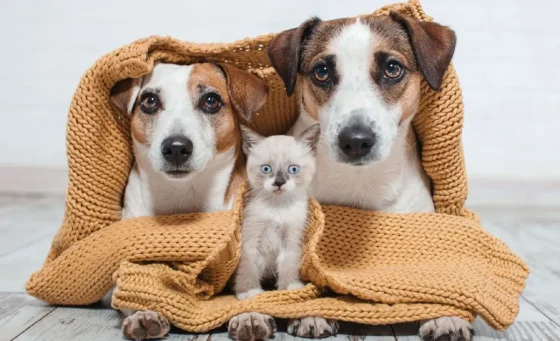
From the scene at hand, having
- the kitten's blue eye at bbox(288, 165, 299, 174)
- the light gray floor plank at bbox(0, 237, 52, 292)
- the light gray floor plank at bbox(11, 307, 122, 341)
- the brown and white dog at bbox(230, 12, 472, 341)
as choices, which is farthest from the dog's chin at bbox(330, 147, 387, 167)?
the light gray floor plank at bbox(0, 237, 52, 292)

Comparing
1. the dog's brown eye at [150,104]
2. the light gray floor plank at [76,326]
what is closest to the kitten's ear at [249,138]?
the dog's brown eye at [150,104]

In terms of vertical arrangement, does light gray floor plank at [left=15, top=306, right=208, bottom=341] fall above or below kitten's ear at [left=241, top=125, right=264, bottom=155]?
below

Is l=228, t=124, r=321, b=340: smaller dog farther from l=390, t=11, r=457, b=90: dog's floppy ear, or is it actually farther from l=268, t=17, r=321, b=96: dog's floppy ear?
l=390, t=11, r=457, b=90: dog's floppy ear

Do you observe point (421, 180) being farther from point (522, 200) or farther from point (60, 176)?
point (60, 176)

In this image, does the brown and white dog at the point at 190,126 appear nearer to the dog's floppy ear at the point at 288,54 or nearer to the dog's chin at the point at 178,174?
the dog's chin at the point at 178,174

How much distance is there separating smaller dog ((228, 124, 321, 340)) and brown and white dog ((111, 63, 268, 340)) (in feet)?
0.57

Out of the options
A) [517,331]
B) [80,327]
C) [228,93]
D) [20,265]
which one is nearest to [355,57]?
[228,93]

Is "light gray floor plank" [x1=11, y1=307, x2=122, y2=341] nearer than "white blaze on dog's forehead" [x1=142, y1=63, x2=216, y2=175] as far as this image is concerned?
Yes

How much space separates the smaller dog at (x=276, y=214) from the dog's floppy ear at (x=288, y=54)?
0.19 m

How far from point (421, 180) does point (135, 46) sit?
3.29 ft

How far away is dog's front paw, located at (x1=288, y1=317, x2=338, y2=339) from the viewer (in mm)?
1817

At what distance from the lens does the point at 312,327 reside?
1.82m

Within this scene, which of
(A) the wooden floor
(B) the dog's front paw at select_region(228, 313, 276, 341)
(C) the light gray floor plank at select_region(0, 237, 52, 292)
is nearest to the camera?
(B) the dog's front paw at select_region(228, 313, 276, 341)

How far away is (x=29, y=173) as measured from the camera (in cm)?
461
